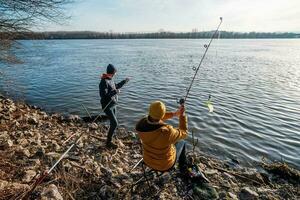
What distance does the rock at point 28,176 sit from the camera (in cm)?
539

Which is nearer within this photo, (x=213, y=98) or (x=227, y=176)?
(x=227, y=176)

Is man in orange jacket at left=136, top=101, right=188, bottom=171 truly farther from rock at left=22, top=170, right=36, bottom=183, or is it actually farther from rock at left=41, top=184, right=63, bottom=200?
rock at left=22, top=170, right=36, bottom=183

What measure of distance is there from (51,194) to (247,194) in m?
4.40

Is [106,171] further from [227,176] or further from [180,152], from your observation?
[227,176]

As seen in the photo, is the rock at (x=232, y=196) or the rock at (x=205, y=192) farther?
the rock at (x=232, y=196)

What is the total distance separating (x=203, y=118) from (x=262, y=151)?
12.5 ft

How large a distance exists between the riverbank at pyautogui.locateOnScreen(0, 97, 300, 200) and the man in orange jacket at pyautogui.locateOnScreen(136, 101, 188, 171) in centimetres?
83

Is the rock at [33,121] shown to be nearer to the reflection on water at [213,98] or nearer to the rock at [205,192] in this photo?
the reflection on water at [213,98]

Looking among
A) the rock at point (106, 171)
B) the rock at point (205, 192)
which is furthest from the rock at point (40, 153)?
the rock at point (205, 192)

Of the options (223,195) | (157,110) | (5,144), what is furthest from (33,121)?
(223,195)

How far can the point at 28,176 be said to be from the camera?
5516 mm

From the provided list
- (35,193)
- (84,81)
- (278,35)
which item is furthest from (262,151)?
(278,35)

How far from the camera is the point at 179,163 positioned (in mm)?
6613

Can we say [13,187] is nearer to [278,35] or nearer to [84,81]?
[84,81]
